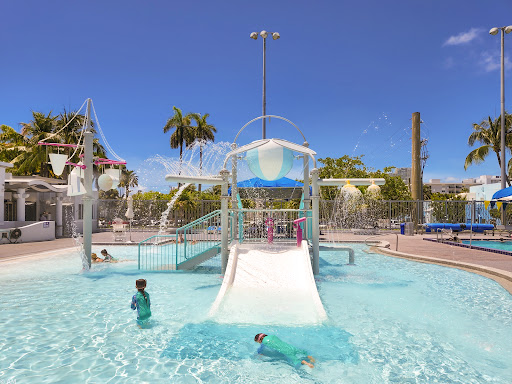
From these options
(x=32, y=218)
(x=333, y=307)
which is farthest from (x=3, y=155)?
(x=333, y=307)

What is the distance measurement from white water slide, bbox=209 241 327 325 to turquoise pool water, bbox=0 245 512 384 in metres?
0.34

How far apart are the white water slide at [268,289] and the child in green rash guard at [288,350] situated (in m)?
1.17

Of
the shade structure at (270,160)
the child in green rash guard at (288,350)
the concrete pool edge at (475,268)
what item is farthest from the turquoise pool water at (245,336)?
the shade structure at (270,160)

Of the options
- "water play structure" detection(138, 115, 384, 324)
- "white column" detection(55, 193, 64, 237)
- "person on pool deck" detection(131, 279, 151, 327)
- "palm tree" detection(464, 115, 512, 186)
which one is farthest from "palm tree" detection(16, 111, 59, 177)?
"palm tree" detection(464, 115, 512, 186)

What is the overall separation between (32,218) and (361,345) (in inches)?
1006

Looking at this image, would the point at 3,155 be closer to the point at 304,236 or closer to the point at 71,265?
the point at 71,265

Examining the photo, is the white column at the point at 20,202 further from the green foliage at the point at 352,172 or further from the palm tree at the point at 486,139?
the palm tree at the point at 486,139

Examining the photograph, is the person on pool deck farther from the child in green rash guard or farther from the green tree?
the green tree

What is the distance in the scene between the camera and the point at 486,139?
3616 centimetres

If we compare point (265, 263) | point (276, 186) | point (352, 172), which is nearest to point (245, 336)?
point (265, 263)

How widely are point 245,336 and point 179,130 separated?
39.8 meters

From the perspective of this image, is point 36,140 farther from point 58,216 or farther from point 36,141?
point 58,216

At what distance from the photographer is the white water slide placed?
6.43m

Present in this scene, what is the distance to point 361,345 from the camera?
213 inches
